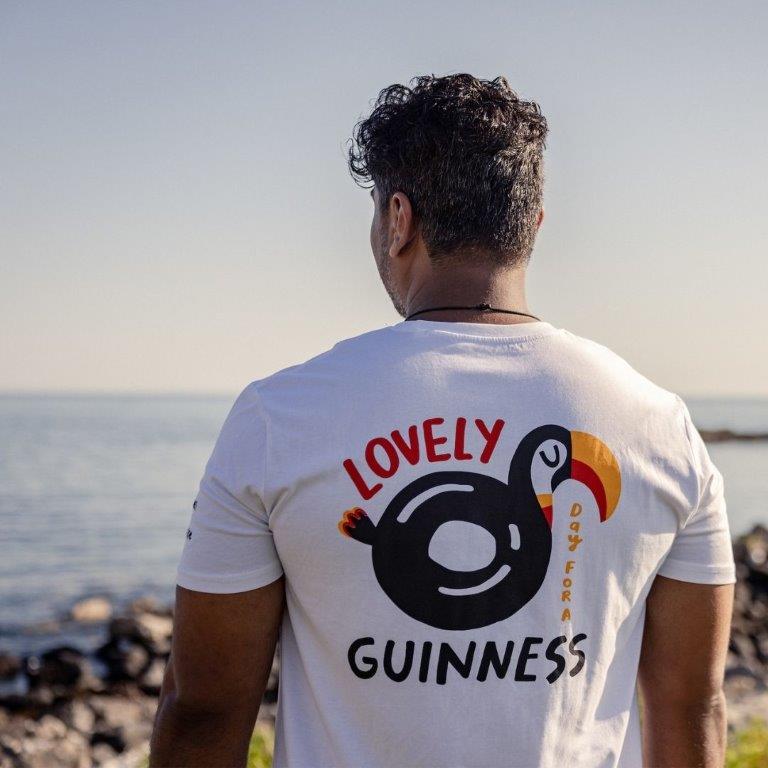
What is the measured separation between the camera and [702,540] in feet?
6.09

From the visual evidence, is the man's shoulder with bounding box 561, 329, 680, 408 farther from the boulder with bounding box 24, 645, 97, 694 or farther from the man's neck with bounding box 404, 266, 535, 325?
the boulder with bounding box 24, 645, 97, 694

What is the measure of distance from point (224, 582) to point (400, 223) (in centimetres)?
83

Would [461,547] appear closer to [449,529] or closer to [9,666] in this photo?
[449,529]

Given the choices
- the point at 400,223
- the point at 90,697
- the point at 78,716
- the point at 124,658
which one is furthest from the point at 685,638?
the point at 124,658

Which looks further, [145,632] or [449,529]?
[145,632]

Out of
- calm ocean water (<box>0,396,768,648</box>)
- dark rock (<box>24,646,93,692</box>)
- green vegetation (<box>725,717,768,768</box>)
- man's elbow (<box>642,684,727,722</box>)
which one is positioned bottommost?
calm ocean water (<box>0,396,768,648</box>)

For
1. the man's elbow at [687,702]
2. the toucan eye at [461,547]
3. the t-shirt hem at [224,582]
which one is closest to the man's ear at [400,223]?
the toucan eye at [461,547]

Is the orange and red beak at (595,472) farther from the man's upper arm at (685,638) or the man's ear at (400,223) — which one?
the man's ear at (400,223)

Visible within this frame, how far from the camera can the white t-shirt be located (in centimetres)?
165

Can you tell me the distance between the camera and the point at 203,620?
1.71 metres

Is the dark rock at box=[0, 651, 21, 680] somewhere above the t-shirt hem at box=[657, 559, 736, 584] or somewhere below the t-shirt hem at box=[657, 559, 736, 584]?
below

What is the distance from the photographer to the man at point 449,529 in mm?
1652

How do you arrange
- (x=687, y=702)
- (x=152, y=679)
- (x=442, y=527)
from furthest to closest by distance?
1. (x=152, y=679)
2. (x=687, y=702)
3. (x=442, y=527)

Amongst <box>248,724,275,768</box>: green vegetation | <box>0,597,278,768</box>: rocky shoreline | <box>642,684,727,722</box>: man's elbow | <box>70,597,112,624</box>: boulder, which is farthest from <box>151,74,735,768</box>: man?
<box>70,597,112,624</box>: boulder
